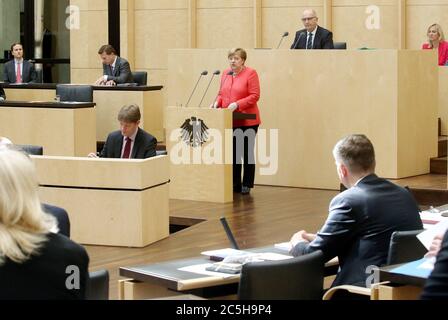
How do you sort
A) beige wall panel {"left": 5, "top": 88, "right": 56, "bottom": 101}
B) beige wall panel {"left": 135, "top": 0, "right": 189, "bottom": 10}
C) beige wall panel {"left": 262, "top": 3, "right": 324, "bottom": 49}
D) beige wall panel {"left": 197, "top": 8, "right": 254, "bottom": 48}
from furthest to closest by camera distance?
1. beige wall panel {"left": 135, "top": 0, "right": 189, "bottom": 10}
2. beige wall panel {"left": 197, "top": 8, "right": 254, "bottom": 48}
3. beige wall panel {"left": 262, "top": 3, "right": 324, "bottom": 49}
4. beige wall panel {"left": 5, "top": 88, "right": 56, "bottom": 101}

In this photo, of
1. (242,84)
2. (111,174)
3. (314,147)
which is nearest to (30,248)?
(111,174)

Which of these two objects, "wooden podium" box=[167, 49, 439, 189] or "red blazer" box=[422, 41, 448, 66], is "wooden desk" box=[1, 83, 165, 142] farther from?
"red blazer" box=[422, 41, 448, 66]

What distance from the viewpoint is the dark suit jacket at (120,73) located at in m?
14.4

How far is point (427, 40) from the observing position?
14.6 m

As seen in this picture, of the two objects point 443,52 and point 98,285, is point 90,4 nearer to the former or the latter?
point 443,52

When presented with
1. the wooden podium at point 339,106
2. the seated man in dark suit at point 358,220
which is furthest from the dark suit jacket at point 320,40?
the seated man in dark suit at point 358,220

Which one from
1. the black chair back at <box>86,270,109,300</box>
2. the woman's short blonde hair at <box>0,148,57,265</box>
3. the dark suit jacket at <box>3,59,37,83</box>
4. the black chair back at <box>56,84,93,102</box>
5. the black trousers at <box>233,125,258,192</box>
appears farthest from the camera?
the dark suit jacket at <box>3,59,37,83</box>

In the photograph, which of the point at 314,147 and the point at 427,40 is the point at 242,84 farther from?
the point at 427,40

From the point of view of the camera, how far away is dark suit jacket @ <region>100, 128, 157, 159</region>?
903cm

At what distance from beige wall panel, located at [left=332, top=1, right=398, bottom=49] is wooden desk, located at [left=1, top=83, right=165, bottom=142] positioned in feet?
9.89

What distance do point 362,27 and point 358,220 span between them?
10.6 meters

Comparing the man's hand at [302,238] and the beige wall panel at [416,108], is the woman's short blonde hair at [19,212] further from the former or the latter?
the beige wall panel at [416,108]

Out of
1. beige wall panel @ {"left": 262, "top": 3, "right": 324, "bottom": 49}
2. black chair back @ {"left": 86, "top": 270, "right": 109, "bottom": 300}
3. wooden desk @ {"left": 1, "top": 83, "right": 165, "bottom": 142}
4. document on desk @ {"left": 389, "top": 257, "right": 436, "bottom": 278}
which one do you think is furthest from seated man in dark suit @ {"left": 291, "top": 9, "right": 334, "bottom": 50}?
black chair back @ {"left": 86, "top": 270, "right": 109, "bottom": 300}

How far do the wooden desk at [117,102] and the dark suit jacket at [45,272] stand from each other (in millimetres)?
10550
